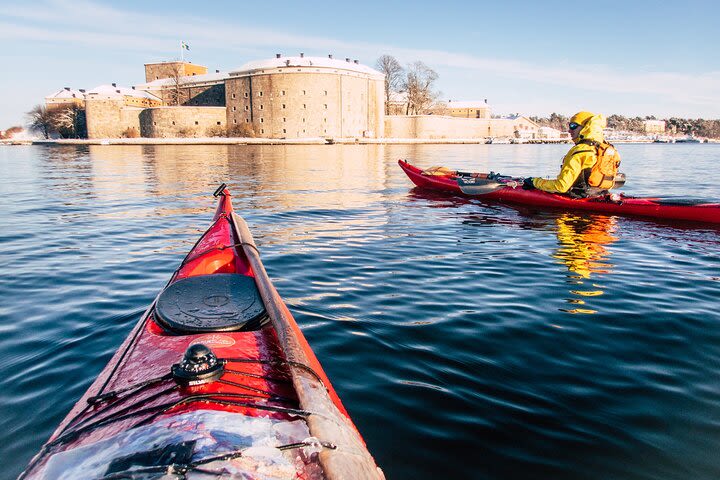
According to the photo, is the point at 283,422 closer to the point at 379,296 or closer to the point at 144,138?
the point at 379,296

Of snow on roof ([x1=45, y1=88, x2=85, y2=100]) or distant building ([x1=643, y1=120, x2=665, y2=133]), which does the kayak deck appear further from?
distant building ([x1=643, y1=120, x2=665, y2=133])

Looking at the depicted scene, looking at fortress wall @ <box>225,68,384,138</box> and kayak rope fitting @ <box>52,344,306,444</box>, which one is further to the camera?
fortress wall @ <box>225,68,384,138</box>

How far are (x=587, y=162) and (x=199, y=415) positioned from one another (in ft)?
29.8

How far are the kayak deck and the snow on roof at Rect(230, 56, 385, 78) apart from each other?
6395 cm

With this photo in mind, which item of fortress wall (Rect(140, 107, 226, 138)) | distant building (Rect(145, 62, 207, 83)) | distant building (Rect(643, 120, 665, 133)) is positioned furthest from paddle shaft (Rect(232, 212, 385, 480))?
distant building (Rect(643, 120, 665, 133))

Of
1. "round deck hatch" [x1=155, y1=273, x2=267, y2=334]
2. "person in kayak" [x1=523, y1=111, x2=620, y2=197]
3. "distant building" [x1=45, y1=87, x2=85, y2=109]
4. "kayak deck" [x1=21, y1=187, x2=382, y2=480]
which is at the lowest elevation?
"kayak deck" [x1=21, y1=187, x2=382, y2=480]

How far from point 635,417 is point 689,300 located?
2583mm

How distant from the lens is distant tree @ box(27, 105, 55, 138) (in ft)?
233

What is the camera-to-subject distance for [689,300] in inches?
180

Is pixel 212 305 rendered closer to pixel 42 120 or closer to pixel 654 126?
pixel 42 120

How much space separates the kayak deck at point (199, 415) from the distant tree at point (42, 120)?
→ 83925 millimetres

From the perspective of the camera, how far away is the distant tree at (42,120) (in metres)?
71.1

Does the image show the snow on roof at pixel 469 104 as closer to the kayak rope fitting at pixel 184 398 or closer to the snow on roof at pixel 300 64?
the snow on roof at pixel 300 64

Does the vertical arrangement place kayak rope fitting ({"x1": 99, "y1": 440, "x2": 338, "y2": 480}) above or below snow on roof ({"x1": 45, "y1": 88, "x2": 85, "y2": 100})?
below
